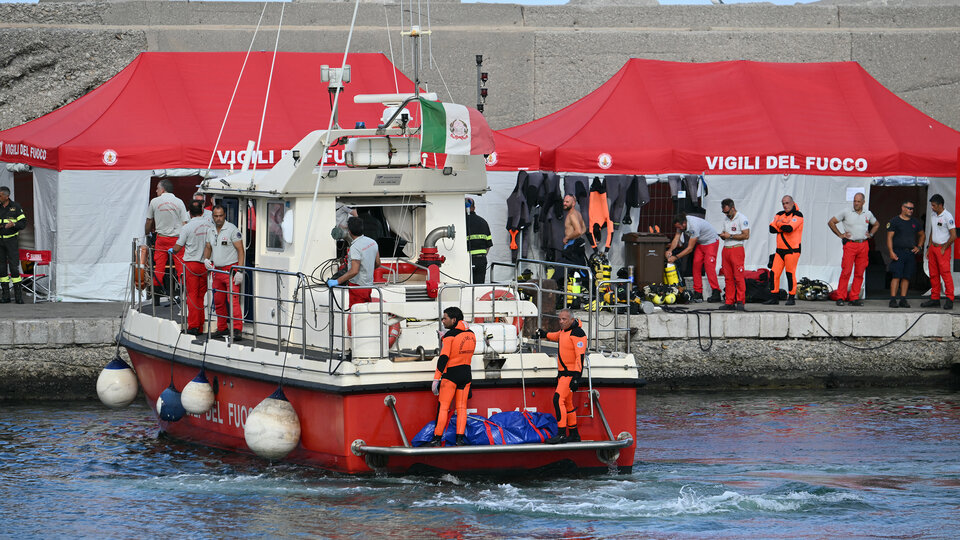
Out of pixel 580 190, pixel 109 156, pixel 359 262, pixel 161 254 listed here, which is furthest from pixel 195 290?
pixel 580 190

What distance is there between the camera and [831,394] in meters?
16.1

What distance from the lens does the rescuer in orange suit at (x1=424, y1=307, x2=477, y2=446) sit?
10062mm

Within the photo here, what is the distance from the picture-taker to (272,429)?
34.3ft

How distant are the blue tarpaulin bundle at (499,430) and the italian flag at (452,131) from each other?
228 centimetres

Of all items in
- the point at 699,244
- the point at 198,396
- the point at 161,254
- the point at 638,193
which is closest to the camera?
the point at 198,396

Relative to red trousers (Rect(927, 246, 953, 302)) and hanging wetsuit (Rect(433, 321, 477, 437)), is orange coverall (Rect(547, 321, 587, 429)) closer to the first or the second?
hanging wetsuit (Rect(433, 321, 477, 437))

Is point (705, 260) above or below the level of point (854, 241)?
below

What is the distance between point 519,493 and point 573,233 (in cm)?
716

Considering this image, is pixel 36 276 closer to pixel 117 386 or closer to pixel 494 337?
pixel 117 386

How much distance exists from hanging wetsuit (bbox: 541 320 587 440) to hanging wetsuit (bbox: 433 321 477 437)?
0.71 m

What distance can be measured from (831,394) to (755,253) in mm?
3352

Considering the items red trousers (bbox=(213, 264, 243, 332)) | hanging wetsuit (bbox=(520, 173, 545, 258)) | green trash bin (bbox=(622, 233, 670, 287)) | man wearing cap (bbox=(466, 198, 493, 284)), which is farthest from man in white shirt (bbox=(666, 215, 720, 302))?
red trousers (bbox=(213, 264, 243, 332))

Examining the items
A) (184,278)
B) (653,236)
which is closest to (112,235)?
(184,278)

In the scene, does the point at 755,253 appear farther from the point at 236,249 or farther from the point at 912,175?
the point at 236,249
